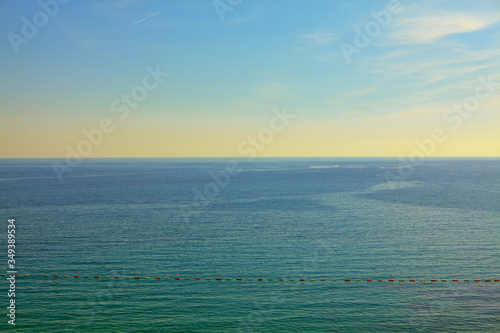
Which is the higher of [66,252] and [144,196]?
[144,196]

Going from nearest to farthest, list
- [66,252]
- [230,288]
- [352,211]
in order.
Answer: [230,288], [66,252], [352,211]

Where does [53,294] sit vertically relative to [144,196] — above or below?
below

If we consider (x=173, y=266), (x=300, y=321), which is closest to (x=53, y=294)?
(x=173, y=266)

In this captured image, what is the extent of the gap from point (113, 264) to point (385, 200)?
101909 millimetres

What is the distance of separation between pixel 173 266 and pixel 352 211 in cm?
6480

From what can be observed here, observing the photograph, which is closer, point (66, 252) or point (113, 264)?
point (113, 264)

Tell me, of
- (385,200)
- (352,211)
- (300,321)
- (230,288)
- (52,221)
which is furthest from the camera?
(385,200)

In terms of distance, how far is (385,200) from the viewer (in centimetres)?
13750

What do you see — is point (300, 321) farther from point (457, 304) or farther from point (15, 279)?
point (15, 279)

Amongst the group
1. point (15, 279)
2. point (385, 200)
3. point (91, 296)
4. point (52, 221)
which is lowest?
point (91, 296)

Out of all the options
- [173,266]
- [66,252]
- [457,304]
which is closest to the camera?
[457,304]

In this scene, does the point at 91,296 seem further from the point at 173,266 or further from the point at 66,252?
the point at 66,252

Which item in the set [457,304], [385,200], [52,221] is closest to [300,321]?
[457,304]

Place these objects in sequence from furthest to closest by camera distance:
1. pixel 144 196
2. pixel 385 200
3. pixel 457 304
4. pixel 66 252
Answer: pixel 144 196, pixel 385 200, pixel 66 252, pixel 457 304
